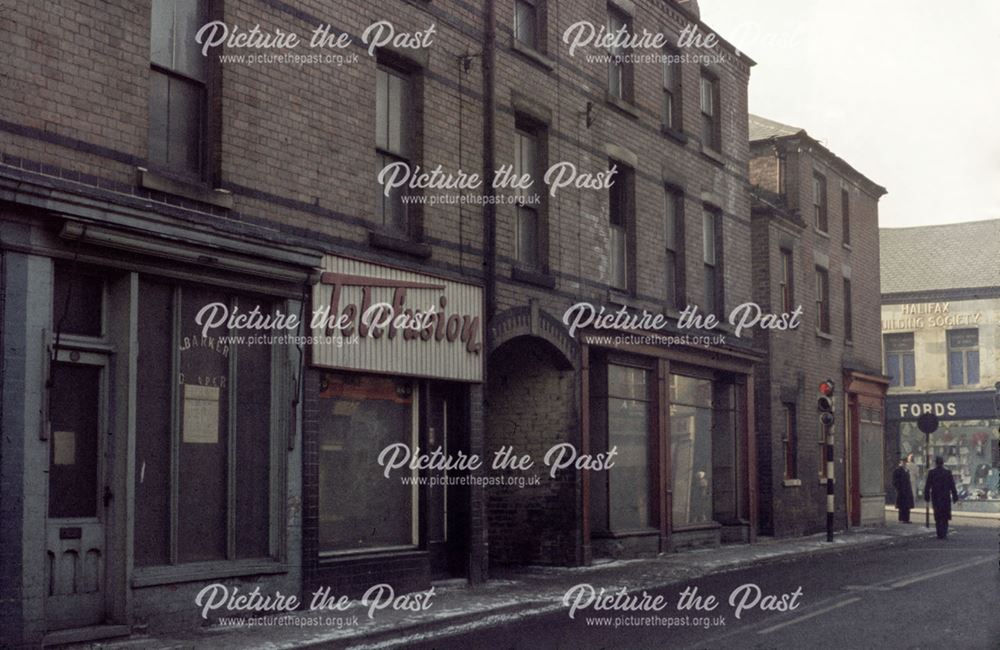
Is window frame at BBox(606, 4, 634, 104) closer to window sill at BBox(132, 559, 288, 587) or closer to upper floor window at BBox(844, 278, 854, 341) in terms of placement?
window sill at BBox(132, 559, 288, 587)

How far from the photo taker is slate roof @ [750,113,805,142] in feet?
93.3

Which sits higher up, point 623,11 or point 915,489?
point 623,11

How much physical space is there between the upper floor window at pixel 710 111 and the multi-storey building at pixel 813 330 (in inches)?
108

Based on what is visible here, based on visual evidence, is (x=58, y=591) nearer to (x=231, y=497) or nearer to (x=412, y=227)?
(x=231, y=497)

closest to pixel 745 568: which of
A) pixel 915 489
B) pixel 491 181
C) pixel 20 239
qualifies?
pixel 491 181

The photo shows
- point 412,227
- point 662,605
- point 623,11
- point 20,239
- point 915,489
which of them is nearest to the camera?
point 20,239

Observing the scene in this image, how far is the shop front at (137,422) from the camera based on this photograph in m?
9.80

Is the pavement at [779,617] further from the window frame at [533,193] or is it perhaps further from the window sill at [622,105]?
the window sill at [622,105]

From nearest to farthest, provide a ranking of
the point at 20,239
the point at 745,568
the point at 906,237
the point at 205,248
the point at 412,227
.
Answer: the point at 20,239 → the point at 205,248 → the point at 412,227 → the point at 745,568 → the point at 906,237

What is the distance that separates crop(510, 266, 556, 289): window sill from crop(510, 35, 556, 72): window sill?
324 centimetres

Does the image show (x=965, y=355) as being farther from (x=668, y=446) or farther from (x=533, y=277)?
(x=533, y=277)

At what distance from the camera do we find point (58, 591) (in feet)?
33.3

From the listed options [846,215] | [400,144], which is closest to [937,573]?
[400,144]

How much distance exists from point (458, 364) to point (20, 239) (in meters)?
6.83
